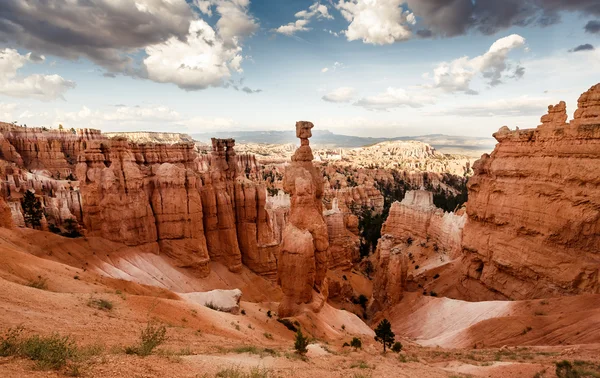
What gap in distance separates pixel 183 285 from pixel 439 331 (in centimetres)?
2009

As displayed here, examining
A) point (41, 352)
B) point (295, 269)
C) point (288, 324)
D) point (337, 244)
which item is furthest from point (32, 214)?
point (337, 244)

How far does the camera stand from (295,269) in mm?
20750

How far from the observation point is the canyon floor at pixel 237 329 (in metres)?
8.09

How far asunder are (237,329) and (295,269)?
18.7 feet

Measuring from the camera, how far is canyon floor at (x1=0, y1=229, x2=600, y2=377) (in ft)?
26.5

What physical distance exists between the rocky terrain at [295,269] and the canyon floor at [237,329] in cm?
10

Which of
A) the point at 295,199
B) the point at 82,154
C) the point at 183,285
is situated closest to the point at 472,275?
the point at 295,199

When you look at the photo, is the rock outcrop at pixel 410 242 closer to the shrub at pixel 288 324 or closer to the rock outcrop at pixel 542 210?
the rock outcrop at pixel 542 210

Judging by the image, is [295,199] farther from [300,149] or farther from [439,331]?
[439,331]

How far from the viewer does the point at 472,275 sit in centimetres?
2558

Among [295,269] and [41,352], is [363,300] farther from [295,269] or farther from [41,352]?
[41,352]

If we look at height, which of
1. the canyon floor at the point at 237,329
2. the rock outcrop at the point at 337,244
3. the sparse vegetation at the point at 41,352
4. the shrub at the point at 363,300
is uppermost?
the sparse vegetation at the point at 41,352

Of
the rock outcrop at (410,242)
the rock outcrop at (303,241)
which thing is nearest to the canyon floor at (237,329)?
the rock outcrop at (303,241)

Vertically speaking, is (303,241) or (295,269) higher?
(303,241)
